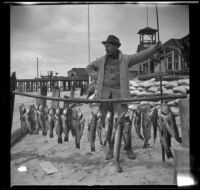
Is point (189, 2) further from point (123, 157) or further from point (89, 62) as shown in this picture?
point (123, 157)

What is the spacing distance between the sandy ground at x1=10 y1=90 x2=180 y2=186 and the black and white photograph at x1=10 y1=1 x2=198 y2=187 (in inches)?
0.9

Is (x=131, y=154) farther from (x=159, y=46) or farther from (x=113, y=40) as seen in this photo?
(x=113, y=40)

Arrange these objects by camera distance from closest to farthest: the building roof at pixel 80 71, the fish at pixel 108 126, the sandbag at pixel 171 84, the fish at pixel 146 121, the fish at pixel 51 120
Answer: the fish at pixel 108 126
the fish at pixel 146 121
the fish at pixel 51 120
the building roof at pixel 80 71
the sandbag at pixel 171 84

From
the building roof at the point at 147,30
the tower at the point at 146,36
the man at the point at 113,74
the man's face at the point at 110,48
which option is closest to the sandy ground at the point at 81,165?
the man at the point at 113,74

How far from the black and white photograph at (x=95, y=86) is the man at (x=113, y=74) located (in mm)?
24

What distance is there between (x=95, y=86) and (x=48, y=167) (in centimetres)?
226

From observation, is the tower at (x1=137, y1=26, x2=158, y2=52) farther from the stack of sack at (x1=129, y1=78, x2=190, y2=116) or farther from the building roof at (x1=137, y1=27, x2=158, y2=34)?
the stack of sack at (x1=129, y1=78, x2=190, y2=116)

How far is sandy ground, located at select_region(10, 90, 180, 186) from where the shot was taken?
435 cm

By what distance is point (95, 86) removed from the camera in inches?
202

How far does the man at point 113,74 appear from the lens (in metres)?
4.70

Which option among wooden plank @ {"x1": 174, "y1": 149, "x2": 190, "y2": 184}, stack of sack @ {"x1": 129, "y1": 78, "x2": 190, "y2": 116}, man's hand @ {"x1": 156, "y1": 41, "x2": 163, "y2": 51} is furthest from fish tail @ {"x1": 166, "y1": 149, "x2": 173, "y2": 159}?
A: man's hand @ {"x1": 156, "y1": 41, "x2": 163, "y2": 51}

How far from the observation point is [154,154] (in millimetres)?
4789

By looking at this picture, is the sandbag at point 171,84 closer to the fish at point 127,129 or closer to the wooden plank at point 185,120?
the wooden plank at point 185,120

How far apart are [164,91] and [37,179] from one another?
418 cm
